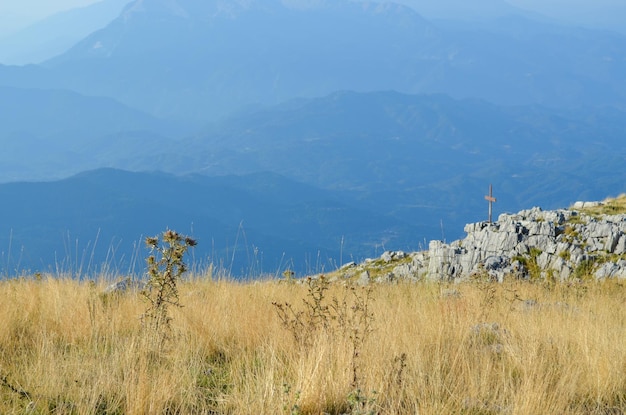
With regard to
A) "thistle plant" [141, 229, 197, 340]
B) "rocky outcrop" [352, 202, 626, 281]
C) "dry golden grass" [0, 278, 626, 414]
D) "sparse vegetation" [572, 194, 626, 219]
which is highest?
"sparse vegetation" [572, 194, 626, 219]

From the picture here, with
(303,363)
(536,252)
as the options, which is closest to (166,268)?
(303,363)

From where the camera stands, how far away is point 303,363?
4.97 metres

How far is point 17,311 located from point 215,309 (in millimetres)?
2192

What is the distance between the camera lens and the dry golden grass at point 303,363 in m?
4.60

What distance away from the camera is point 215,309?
7312 millimetres

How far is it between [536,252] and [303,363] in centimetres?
1113

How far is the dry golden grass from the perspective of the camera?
460cm

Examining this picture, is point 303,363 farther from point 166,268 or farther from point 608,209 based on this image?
point 608,209

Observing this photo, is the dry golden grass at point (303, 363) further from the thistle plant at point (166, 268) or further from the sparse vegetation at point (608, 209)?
the sparse vegetation at point (608, 209)

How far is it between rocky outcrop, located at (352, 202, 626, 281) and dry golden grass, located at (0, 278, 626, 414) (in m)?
6.21

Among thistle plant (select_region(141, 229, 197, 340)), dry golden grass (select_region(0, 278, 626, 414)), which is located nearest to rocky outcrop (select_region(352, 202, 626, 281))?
dry golden grass (select_region(0, 278, 626, 414))

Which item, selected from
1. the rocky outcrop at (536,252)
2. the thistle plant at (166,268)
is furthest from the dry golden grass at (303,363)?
the rocky outcrop at (536,252)

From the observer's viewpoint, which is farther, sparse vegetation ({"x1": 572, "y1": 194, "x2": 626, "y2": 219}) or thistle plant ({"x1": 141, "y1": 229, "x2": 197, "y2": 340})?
sparse vegetation ({"x1": 572, "y1": 194, "x2": 626, "y2": 219})

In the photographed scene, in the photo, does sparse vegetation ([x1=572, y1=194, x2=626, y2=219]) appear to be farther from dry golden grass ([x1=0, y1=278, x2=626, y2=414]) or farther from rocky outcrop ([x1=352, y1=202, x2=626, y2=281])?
dry golden grass ([x1=0, y1=278, x2=626, y2=414])
